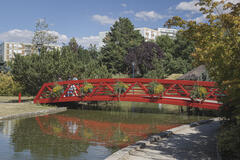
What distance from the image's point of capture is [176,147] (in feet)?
23.7

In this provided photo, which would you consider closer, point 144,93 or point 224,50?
point 224,50

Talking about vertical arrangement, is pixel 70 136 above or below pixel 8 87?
below

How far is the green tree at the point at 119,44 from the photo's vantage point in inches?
2131

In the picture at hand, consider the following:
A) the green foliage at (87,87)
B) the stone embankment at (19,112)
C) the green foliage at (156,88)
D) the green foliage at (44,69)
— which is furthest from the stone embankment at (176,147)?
the green foliage at (44,69)

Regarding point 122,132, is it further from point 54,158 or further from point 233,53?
point 233,53

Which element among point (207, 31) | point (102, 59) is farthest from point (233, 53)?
point (102, 59)

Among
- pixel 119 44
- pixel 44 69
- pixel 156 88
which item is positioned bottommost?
pixel 156 88

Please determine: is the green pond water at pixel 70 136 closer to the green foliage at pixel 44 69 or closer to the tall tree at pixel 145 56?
the green foliage at pixel 44 69

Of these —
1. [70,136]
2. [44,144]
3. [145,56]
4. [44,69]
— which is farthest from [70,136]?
[145,56]

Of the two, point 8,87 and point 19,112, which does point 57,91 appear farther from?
point 8,87

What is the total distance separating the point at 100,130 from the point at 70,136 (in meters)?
1.59

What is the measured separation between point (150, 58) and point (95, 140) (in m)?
39.8

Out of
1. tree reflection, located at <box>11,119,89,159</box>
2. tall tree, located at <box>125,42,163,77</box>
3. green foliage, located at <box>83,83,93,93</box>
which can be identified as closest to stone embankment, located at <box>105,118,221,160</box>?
tree reflection, located at <box>11,119,89,159</box>

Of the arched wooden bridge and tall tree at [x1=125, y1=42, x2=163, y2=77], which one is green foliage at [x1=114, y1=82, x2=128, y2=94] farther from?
tall tree at [x1=125, y1=42, x2=163, y2=77]
